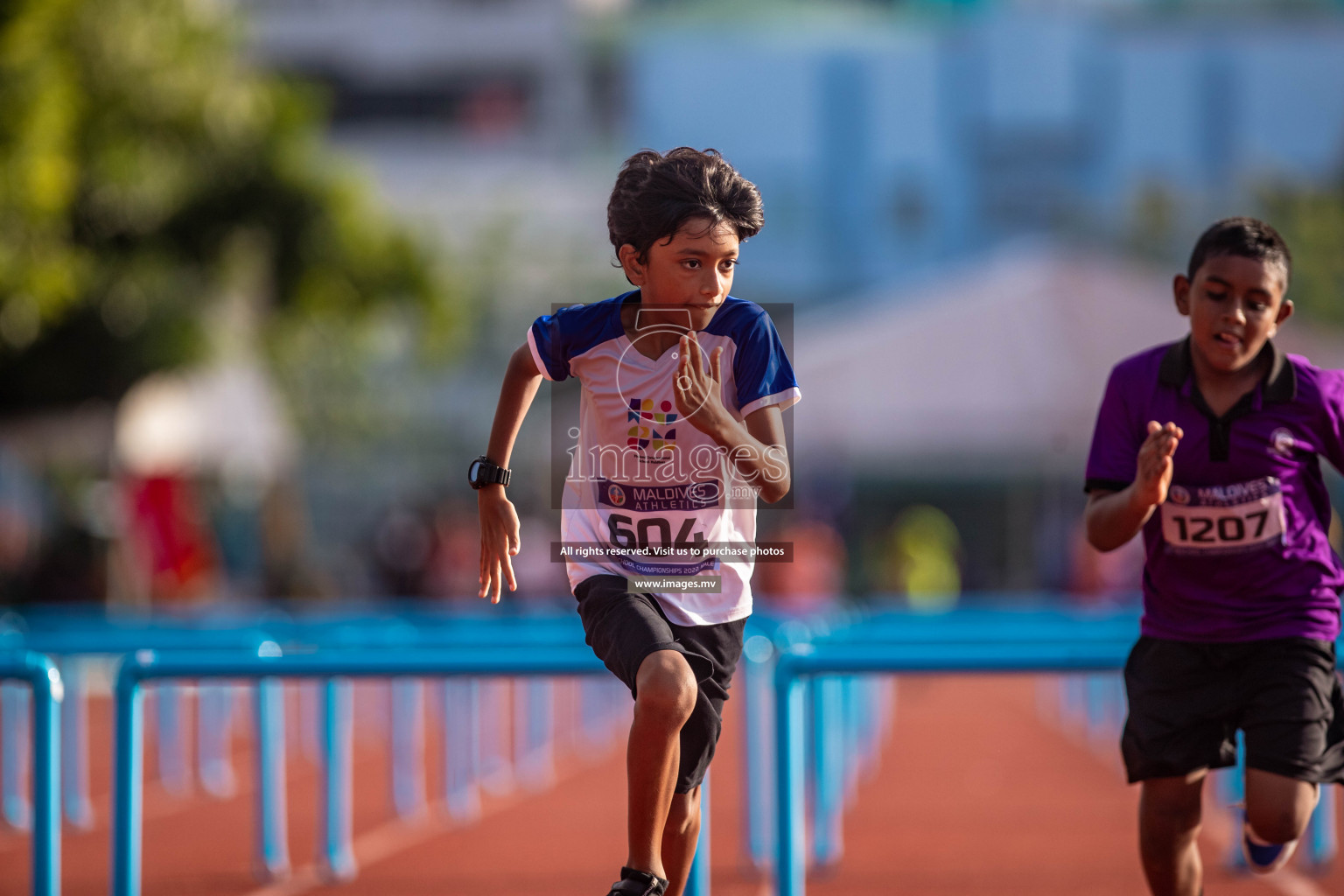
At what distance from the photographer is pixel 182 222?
16.1 m

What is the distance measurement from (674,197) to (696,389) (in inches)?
16.2

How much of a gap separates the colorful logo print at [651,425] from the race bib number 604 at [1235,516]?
4.15ft

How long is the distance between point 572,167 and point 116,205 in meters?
39.7

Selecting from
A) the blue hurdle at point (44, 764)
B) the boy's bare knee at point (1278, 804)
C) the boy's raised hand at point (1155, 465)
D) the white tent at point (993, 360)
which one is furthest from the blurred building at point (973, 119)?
the boy's raised hand at point (1155, 465)

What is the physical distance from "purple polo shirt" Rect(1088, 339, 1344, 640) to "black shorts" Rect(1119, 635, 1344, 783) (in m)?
0.04

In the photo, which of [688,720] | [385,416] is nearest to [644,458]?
[688,720]

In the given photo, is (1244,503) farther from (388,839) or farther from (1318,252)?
(1318,252)

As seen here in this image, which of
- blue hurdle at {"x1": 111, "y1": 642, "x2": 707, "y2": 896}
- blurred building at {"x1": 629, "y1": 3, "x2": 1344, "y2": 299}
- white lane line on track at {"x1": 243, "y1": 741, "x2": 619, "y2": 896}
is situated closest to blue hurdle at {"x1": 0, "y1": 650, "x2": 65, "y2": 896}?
blue hurdle at {"x1": 111, "y1": 642, "x2": 707, "y2": 896}

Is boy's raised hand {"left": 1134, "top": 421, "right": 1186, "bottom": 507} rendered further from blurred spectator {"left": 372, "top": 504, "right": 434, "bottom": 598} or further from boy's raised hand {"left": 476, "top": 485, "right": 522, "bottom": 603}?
blurred spectator {"left": 372, "top": 504, "right": 434, "bottom": 598}

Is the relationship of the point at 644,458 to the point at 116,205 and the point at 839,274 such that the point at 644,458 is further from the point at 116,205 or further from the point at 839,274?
the point at 839,274

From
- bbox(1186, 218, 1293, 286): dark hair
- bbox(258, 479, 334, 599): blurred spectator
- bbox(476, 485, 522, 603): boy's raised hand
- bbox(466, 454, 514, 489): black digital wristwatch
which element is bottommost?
bbox(258, 479, 334, 599): blurred spectator

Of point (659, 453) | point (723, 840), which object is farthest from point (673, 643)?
point (723, 840)

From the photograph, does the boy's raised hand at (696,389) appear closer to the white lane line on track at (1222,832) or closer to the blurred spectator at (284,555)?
the white lane line on track at (1222,832)

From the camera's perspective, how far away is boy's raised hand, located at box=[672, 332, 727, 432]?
10.4 feet
